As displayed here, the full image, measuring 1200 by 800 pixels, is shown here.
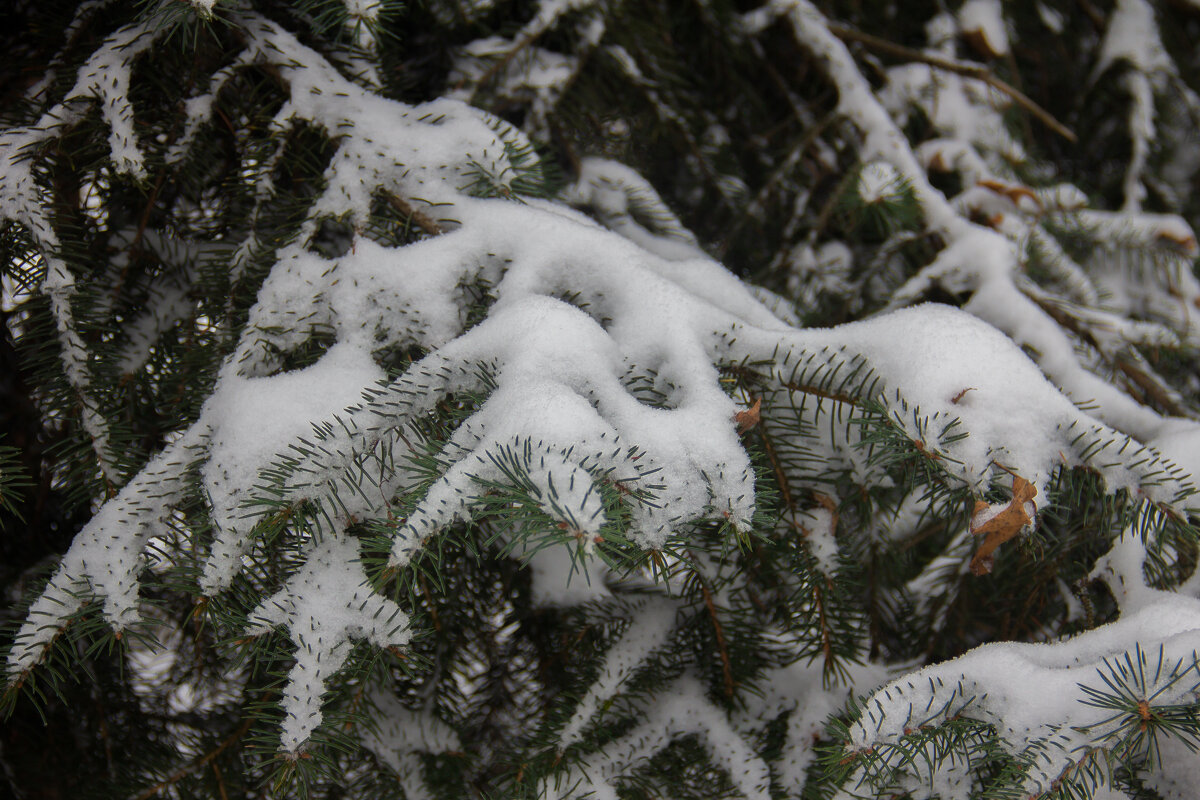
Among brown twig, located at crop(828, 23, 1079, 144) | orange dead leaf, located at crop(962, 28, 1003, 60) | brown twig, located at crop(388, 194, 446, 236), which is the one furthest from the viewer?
orange dead leaf, located at crop(962, 28, 1003, 60)

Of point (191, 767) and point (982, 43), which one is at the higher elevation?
point (982, 43)

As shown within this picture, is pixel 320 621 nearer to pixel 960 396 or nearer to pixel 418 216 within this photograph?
pixel 418 216

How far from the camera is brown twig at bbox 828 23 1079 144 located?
57.3 inches

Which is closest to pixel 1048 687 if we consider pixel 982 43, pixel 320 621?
pixel 320 621

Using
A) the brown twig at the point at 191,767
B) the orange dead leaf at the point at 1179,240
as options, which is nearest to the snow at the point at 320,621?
the brown twig at the point at 191,767

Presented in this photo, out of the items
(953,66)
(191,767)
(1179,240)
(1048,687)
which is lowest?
(191,767)

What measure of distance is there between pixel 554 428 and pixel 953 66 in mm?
1343

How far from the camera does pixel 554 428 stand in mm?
696

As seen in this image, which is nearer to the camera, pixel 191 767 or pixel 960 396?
pixel 960 396

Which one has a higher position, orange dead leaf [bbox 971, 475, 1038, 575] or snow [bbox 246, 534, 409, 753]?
orange dead leaf [bbox 971, 475, 1038, 575]

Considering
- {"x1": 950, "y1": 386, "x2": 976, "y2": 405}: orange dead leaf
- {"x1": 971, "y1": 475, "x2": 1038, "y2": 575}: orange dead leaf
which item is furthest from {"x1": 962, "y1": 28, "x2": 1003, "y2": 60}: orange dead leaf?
{"x1": 971, "y1": 475, "x2": 1038, "y2": 575}: orange dead leaf

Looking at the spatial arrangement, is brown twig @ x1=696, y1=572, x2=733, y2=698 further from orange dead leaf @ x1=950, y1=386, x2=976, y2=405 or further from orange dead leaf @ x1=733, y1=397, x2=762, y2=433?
orange dead leaf @ x1=950, y1=386, x2=976, y2=405

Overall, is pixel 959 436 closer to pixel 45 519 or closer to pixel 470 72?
pixel 470 72

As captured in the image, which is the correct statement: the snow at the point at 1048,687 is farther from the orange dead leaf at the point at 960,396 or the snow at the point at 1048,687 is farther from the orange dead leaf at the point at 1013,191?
the orange dead leaf at the point at 1013,191
